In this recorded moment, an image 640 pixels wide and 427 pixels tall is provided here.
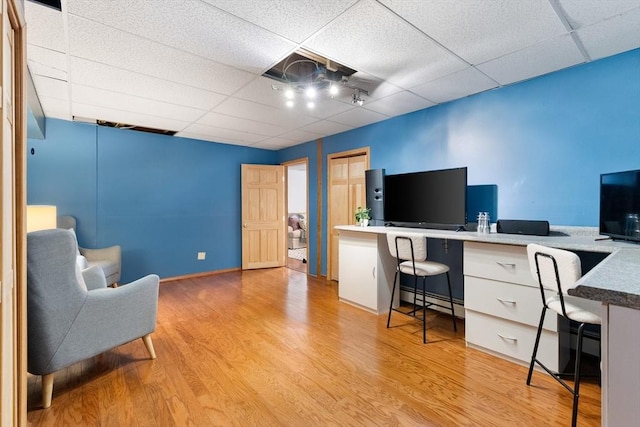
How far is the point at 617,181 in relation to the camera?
2043mm

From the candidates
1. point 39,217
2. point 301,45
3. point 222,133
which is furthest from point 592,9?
point 39,217

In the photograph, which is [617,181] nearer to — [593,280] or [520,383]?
[520,383]

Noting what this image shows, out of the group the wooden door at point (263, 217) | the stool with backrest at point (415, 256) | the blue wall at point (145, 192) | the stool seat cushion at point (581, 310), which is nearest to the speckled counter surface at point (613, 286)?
the stool seat cushion at point (581, 310)

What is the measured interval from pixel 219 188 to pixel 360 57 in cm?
381

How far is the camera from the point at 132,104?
3.29 meters

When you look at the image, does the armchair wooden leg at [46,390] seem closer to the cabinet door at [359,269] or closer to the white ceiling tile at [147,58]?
the white ceiling tile at [147,58]

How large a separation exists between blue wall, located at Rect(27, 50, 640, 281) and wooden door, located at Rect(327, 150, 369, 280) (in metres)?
0.18

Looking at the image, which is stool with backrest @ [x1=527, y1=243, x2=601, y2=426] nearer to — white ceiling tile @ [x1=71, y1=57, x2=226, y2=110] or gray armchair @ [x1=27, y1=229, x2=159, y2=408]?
gray armchair @ [x1=27, y1=229, x2=159, y2=408]

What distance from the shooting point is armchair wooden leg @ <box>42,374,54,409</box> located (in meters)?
1.74

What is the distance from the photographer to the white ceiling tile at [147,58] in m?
1.97

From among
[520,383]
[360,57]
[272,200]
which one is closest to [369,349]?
[520,383]

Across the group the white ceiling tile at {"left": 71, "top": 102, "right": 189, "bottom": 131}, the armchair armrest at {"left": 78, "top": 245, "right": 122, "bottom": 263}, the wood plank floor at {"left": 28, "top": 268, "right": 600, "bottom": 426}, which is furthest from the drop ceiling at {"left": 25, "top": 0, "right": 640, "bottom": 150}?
the wood plank floor at {"left": 28, "top": 268, "right": 600, "bottom": 426}

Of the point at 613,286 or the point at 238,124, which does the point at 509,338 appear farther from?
the point at 238,124

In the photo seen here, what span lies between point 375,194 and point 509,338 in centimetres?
216
